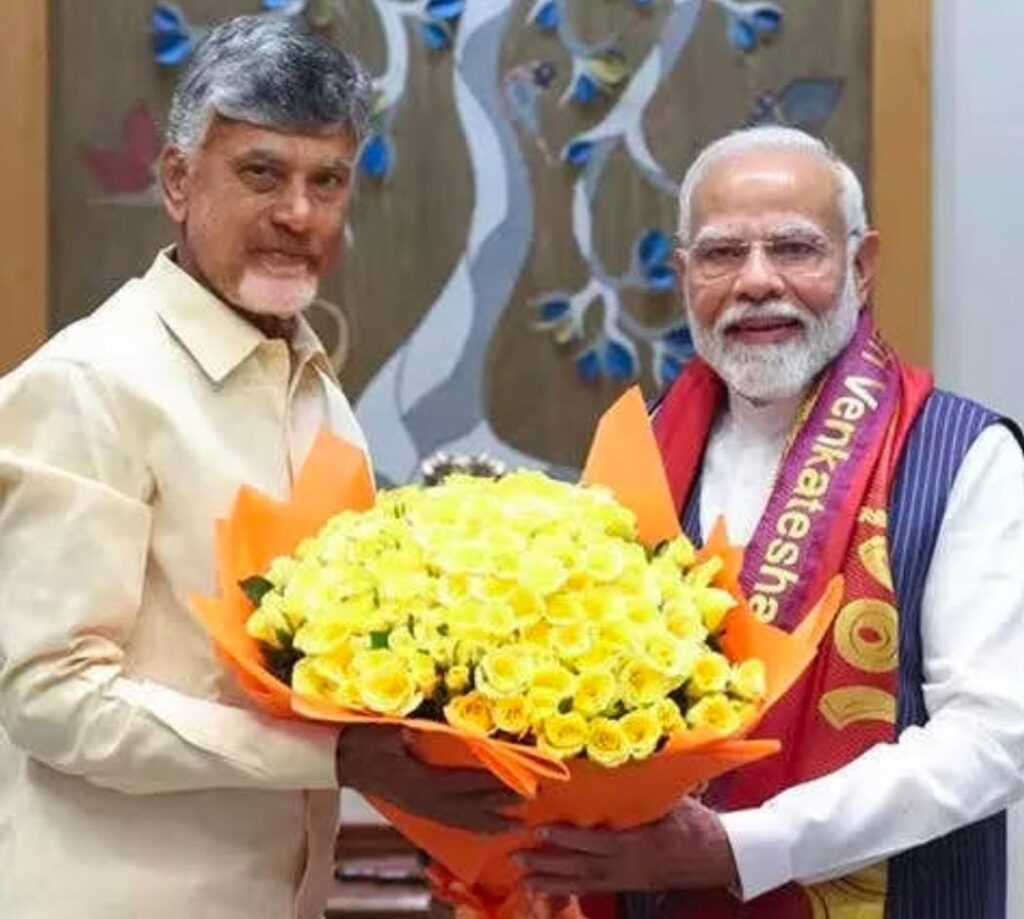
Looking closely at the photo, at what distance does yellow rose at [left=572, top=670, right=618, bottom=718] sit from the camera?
1.44 metres

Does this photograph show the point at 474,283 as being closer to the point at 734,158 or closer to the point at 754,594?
the point at 734,158

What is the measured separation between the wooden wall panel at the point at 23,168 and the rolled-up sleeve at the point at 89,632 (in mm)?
1294

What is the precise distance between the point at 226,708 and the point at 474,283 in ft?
4.54

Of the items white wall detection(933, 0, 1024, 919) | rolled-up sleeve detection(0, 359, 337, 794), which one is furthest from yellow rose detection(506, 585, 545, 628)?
white wall detection(933, 0, 1024, 919)

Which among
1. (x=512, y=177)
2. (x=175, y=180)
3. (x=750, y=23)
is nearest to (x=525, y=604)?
(x=175, y=180)

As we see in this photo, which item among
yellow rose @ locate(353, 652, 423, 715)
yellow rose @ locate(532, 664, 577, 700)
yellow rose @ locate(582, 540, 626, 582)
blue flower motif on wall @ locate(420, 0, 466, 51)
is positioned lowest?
yellow rose @ locate(353, 652, 423, 715)

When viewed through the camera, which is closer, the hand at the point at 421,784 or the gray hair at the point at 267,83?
the hand at the point at 421,784

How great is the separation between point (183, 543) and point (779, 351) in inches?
26.6

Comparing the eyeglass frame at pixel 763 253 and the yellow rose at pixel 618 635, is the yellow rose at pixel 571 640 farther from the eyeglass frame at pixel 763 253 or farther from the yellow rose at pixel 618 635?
the eyeglass frame at pixel 763 253

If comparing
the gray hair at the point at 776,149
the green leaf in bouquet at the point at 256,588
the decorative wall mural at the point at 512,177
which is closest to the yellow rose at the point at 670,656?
the green leaf in bouquet at the point at 256,588

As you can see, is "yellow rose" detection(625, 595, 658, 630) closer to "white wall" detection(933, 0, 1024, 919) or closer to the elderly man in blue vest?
the elderly man in blue vest

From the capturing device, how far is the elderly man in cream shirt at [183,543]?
157 cm

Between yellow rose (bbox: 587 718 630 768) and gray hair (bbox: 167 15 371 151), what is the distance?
619 millimetres

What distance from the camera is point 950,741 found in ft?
5.89
